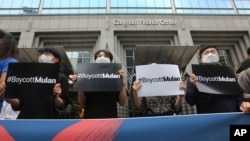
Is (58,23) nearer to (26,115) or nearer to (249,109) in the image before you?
(26,115)

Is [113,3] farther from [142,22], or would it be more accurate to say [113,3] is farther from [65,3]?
[65,3]

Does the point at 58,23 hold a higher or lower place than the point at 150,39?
higher

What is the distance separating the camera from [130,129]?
196 cm

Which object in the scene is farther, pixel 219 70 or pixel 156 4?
pixel 156 4

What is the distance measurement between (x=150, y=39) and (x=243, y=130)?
10328mm

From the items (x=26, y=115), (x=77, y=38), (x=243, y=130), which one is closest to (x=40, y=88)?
(x=26, y=115)

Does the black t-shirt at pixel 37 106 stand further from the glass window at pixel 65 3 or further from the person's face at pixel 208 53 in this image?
the glass window at pixel 65 3

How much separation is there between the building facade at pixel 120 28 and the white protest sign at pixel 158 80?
27.1ft

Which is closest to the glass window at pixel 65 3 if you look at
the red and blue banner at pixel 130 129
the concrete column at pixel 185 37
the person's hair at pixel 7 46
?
the concrete column at pixel 185 37

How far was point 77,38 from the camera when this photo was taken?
11.9 metres

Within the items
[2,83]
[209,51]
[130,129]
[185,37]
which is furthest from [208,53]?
[185,37]

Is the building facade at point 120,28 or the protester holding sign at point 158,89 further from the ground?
the building facade at point 120,28

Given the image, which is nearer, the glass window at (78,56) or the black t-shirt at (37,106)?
the black t-shirt at (37,106)

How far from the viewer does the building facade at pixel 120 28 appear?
11.7m
